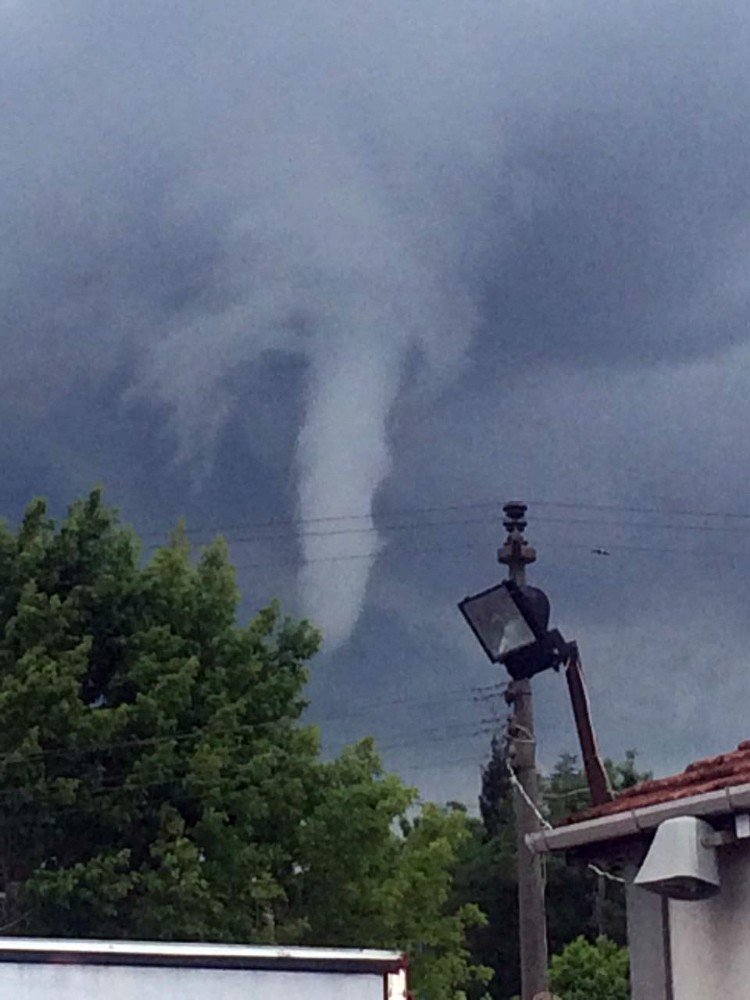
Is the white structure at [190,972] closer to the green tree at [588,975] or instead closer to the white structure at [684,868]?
the white structure at [684,868]

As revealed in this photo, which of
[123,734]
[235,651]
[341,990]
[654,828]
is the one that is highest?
[235,651]

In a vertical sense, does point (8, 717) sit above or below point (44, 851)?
above

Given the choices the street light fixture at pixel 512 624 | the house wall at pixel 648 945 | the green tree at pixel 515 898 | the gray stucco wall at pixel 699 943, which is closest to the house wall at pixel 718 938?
the gray stucco wall at pixel 699 943

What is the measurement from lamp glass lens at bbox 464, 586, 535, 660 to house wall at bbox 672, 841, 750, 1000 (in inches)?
143

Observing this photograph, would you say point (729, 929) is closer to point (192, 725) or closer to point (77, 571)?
point (192, 725)

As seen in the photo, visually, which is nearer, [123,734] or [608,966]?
[123,734]

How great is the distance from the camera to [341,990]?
7113 millimetres

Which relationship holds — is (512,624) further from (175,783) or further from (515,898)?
(515,898)

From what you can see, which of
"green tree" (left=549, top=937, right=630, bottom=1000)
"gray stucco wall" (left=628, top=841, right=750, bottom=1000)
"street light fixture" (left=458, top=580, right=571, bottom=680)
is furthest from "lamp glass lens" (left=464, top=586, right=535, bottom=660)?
"green tree" (left=549, top=937, right=630, bottom=1000)

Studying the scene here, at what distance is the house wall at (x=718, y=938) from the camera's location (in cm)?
1011

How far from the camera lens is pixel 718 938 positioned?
1040 cm

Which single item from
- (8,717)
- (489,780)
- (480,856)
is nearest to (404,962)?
(8,717)

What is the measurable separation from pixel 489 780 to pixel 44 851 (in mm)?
45444

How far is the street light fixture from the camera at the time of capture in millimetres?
14023
